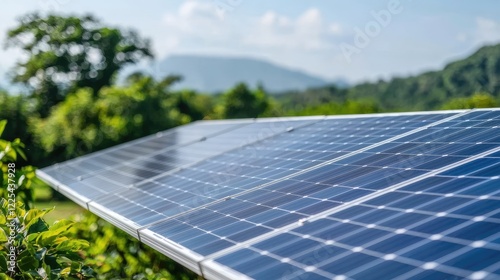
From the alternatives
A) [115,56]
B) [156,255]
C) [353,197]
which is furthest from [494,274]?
[115,56]

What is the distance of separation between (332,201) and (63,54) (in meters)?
59.6

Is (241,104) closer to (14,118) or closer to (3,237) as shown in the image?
(14,118)

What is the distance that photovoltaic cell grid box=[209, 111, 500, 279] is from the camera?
231 inches

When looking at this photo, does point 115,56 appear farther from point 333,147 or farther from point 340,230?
point 340,230

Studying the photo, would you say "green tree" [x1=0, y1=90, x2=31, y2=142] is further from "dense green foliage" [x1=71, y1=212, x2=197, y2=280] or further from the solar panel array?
"dense green foliage" [x1=71, y1=212, x2=197, y2=280]

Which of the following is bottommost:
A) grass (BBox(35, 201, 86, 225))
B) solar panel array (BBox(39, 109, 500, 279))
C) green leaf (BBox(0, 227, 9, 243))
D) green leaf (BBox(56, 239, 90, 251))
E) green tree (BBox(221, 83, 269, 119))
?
grass (BBox(35, 201, 86, 225))

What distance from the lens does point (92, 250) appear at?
15742 millimetres

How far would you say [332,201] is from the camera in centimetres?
896

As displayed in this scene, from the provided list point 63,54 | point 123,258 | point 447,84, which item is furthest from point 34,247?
point 447,84

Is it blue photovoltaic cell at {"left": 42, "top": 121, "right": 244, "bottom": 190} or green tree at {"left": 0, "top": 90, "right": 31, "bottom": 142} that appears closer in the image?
blue photovoltaic cell at {"left": 42, "top": 121, "right": 244, "bottom": 190}

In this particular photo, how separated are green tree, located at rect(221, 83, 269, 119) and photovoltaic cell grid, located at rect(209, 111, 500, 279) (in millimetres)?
70765

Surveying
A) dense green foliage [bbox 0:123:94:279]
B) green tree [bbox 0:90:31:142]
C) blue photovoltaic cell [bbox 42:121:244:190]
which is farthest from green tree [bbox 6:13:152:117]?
dense green foliage [bbox 0:123:94:279]

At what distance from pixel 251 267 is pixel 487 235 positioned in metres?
2.44

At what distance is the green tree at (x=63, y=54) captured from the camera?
6369 cm
